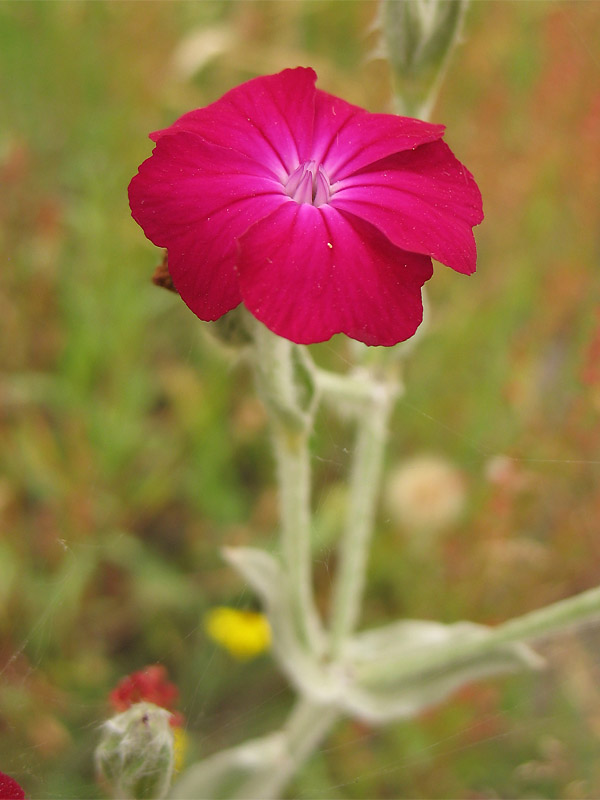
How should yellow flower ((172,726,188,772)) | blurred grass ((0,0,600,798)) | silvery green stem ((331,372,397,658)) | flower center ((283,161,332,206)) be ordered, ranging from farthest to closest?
blurred grass ((0,0,600,798)) → silvery green stem ((331,372,397,658)) → yellow flower ((172,726,188,772)) → flower center ((283,161,332,206))

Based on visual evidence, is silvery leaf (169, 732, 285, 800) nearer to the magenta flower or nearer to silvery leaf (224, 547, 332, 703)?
silvery leaf (224, 547, 332, 703)

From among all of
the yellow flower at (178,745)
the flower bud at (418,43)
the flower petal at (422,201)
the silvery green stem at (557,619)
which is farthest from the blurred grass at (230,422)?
the flower bud at (418,43)

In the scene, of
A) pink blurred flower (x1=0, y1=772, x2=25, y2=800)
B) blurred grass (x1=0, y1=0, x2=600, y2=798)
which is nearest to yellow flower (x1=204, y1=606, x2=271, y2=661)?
blurred grass (x1=0, y1=0, x2=600, y2=798)

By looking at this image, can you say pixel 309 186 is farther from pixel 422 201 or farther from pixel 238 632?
pixel 238 632

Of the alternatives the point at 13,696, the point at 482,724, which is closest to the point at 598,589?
the point at 482,724

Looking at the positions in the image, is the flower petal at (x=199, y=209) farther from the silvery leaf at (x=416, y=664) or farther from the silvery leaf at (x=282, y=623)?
the silvery leaf at (x=416, y=664)

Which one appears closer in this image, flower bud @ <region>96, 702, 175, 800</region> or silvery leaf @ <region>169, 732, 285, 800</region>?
flower bud @ <region>96, 702, 175, 800</region>
